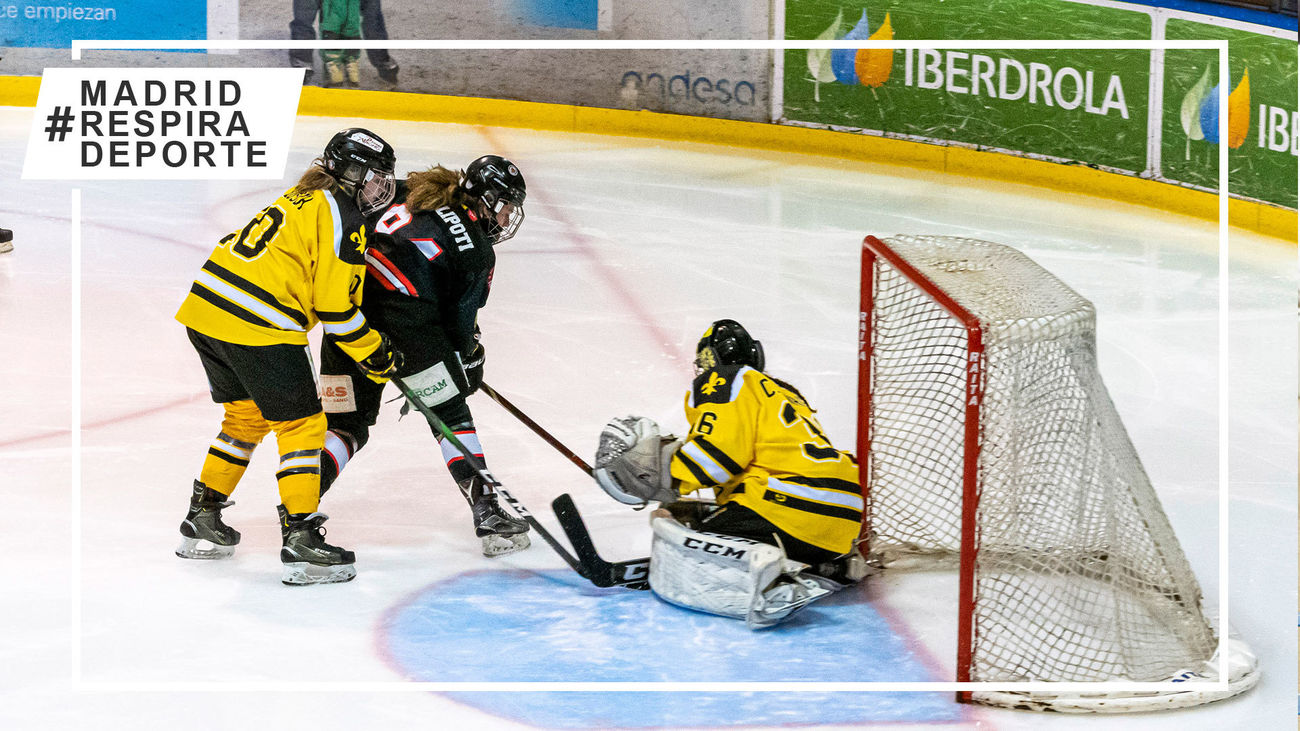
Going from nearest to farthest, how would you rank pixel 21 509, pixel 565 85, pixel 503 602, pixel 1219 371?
pixel 503 602
pixel 21 509
pixel 1219 371
pixel 565 85

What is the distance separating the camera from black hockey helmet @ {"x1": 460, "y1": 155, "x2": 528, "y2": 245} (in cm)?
368

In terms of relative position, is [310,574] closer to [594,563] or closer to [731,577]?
[594,563]

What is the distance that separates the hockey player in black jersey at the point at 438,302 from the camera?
3.71 m

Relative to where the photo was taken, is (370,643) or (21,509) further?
(21,509)

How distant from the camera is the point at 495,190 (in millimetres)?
3684

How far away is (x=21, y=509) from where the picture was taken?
4102 mm

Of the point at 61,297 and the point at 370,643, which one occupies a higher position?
the point at 61,297

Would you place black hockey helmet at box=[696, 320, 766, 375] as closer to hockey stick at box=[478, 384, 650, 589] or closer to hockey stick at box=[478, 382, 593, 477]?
hockey stick at box=[478, 384, 650, 589]

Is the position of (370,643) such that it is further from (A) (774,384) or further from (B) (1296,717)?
(B) (1296,717)

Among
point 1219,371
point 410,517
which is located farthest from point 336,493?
point 1219,371

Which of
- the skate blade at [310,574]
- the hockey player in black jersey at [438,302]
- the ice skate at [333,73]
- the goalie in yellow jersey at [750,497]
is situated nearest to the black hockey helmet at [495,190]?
the hockey player in black jersey at [438,302]

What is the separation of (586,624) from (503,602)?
0.22m

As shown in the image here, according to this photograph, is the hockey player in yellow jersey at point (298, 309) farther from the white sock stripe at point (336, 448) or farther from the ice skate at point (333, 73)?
the ice skate at point (333, 73)

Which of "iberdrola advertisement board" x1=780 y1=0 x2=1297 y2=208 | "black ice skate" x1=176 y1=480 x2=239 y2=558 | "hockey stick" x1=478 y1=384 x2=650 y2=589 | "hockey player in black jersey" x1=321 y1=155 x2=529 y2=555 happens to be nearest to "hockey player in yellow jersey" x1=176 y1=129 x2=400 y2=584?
"hockey player in black jersey" x1=321 y1=155 x2=529 y2=555
